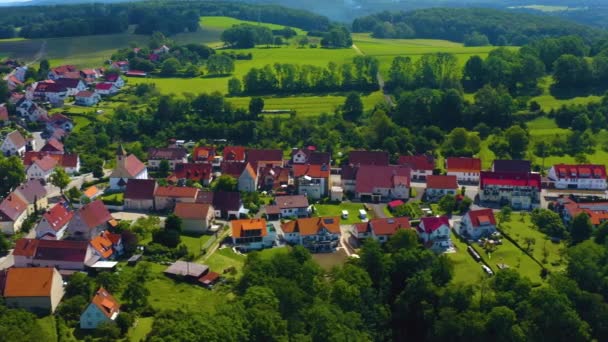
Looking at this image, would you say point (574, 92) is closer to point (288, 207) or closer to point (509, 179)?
point (509, 179)

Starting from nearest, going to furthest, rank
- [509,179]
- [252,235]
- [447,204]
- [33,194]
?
[252,235]
[33,194]
[447,204]
[509,179]

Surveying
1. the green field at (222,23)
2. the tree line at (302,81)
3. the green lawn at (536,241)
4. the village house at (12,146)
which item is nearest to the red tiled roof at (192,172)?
the village house at (12,146)

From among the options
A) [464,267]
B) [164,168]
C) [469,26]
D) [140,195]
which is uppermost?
[469,26]

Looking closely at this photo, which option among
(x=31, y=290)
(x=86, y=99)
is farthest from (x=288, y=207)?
(x=86, y=99)

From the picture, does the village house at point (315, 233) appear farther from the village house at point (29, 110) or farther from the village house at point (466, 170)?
the village house at point (29, 110)

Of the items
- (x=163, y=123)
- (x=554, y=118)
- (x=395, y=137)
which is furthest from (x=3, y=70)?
(x=554, y=118)

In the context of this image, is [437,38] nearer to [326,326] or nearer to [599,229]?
[599,229]

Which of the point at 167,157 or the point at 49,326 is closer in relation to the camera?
the point at 49,326
